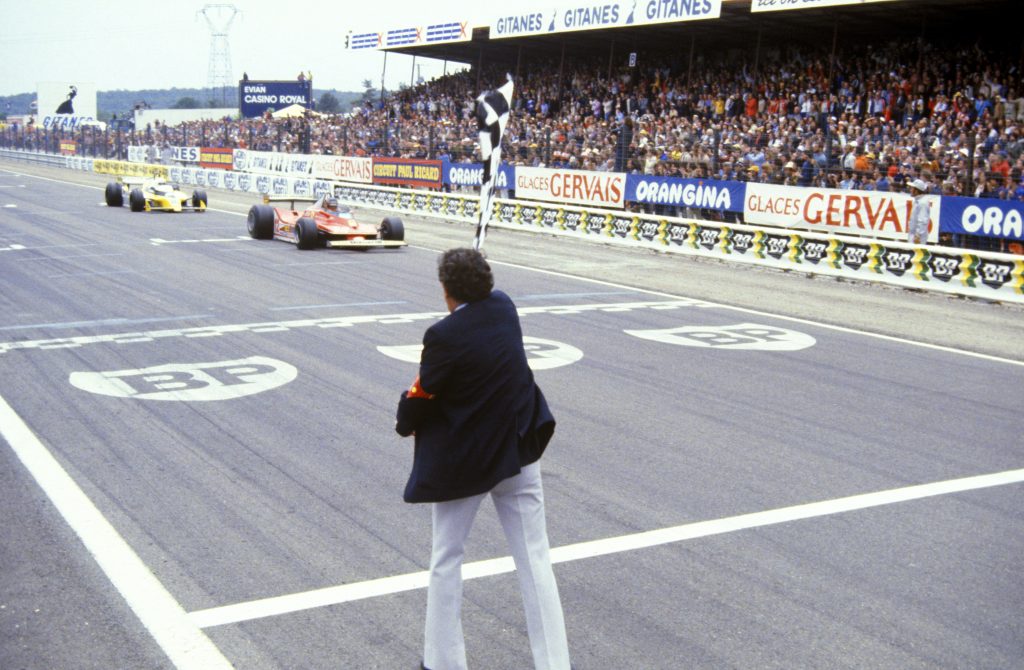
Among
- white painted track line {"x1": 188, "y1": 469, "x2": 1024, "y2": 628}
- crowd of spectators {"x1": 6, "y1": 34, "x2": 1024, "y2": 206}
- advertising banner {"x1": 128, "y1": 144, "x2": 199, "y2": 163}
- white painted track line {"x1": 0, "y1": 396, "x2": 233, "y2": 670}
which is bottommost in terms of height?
white painted track line {"x1": 0, "y1": 396, "x2": 233, "y2": 670}

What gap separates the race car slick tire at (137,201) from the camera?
30609 millimetres

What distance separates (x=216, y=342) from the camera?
11922 millimetres

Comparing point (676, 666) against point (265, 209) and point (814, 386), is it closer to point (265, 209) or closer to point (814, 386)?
point (814, 386)

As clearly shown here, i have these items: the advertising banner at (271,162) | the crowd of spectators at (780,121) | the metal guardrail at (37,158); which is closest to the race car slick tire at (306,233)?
the crowd of spectators at (780,121)

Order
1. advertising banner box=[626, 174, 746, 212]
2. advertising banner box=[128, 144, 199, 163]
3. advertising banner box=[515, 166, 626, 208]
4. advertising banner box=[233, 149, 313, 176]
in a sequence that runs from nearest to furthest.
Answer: advertising banner box=[626, 174, 746, 212]
advertising banner box=[515, 166, 626, 208]
advertising banner box=[233, 149, 313, 176]
advertising banner box=[128, 144, 199, 163]

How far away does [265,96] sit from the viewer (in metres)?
78.1

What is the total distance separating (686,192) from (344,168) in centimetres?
2064

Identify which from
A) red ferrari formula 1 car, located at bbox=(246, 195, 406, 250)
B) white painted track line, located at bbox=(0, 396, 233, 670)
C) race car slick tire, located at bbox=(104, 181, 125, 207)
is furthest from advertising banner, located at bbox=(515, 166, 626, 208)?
white painted track line, located at bbox=(0, 396, 233, 670)

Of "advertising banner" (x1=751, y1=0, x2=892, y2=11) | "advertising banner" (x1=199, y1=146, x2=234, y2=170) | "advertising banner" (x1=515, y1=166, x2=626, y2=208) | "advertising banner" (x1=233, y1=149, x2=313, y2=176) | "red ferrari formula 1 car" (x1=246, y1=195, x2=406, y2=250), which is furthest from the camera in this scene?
"advertising banner" (x1=199, y1=146, x2=234, y2=170)

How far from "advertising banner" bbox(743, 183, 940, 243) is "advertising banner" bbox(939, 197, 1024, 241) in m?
0.27

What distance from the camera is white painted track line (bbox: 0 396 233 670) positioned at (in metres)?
4.59

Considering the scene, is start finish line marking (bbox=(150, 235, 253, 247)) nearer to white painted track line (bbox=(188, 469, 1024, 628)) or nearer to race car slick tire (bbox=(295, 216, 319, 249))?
race car slick tire (bbox=(295, 216, 319, 249))

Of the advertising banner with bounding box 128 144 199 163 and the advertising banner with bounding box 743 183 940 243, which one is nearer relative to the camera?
the advertising banner with bounding box 743 183 940 243

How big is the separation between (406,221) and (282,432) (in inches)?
962
